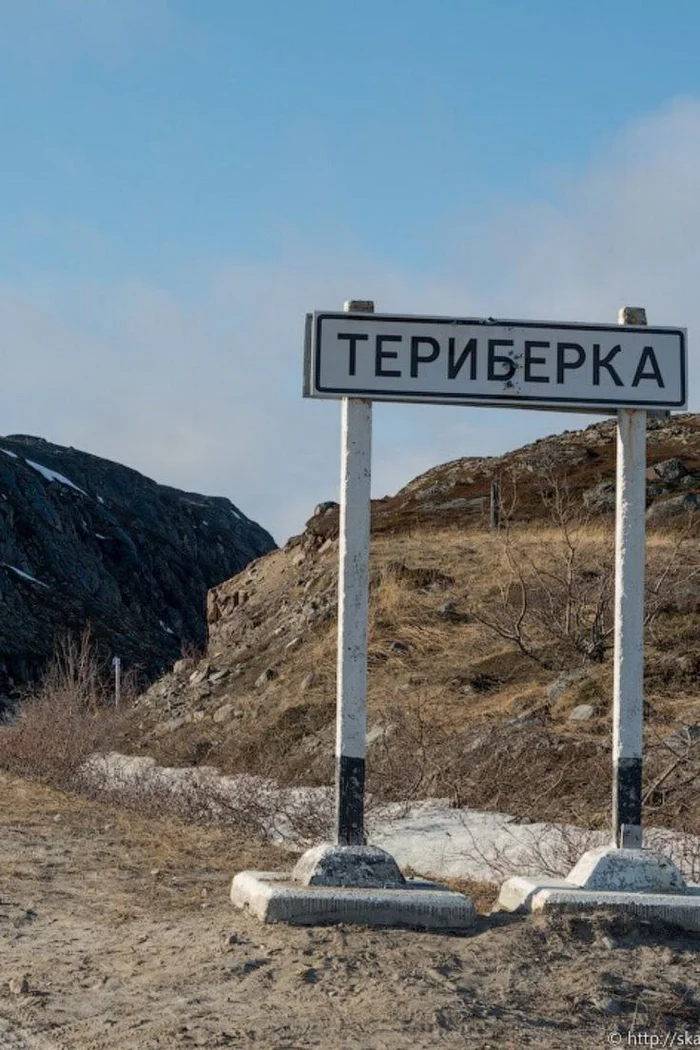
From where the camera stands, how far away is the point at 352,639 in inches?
269

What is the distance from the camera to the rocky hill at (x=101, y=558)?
91312 millimetres

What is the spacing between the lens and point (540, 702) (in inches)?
685

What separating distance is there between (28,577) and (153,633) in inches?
566

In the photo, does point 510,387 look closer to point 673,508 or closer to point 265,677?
point 265,677

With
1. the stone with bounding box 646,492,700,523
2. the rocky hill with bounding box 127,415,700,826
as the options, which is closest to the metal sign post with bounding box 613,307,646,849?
the rocky hill with bounding box 127,415,700,826

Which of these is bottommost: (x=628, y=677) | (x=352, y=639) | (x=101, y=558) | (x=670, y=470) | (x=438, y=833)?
(x=438, y=833)

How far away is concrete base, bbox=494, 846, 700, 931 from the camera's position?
6.29 meters

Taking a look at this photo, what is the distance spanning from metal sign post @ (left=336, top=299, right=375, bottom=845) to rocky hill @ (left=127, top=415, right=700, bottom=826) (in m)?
5.34

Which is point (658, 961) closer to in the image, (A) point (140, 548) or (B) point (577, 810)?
(B) point (577, 810)

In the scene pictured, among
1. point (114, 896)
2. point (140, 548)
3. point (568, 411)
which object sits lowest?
point (114, 896)

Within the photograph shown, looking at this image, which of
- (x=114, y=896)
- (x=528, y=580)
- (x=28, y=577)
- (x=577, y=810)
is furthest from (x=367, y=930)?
(x=28, y=577)

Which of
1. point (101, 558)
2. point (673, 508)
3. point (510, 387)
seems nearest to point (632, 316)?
point (510, 387)

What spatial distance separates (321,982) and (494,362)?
3225 millimetres

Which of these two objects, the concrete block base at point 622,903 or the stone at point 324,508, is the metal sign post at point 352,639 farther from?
the stone at point 324,508
